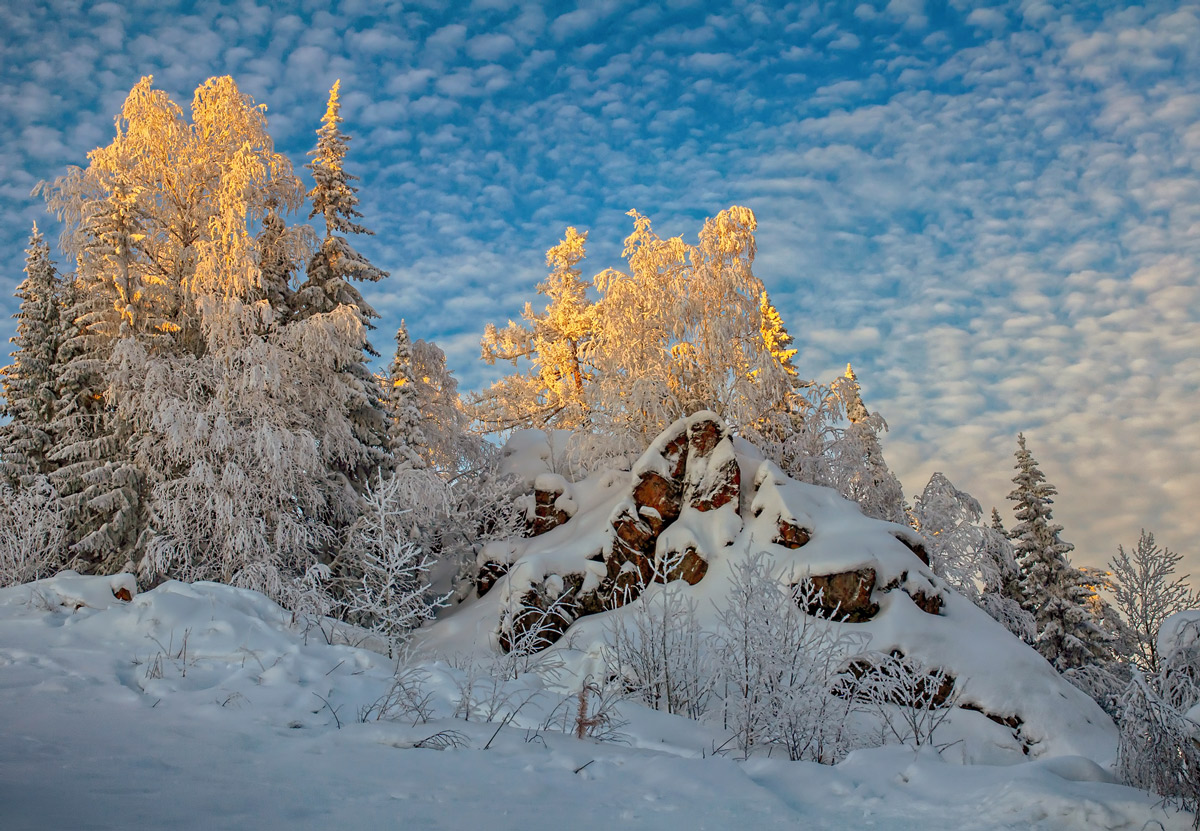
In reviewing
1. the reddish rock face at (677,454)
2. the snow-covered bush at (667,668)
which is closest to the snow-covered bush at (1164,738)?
the snow-covered bush at (667,668)

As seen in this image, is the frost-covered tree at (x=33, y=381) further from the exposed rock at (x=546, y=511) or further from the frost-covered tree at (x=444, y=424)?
the exposed rock at (x=546, y=511)

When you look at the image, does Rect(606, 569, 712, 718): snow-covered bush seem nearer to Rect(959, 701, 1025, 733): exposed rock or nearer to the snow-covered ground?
the snow-covered ground

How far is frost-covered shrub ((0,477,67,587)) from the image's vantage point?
1164 cm

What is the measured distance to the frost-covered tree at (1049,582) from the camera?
747 inches

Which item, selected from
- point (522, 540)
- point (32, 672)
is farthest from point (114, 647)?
point (522, 540)

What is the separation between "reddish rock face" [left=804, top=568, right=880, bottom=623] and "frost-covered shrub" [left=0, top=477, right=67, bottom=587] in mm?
12001

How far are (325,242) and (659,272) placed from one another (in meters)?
8.10

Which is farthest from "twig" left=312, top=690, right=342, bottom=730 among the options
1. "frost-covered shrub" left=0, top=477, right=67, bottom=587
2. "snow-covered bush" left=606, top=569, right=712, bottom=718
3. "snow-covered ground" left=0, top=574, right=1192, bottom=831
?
"frost-covered shrub" left=0, top=477, right=67, bottom=587

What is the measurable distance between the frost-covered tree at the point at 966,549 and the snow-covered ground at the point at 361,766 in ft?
39.3

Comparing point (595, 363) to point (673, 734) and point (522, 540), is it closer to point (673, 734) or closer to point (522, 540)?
point (522, 540)

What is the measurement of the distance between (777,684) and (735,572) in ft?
15.1

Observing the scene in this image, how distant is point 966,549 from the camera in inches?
634

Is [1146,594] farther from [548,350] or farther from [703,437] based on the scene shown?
[548,350]

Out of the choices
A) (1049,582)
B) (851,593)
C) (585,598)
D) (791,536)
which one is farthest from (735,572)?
(1049,582)
